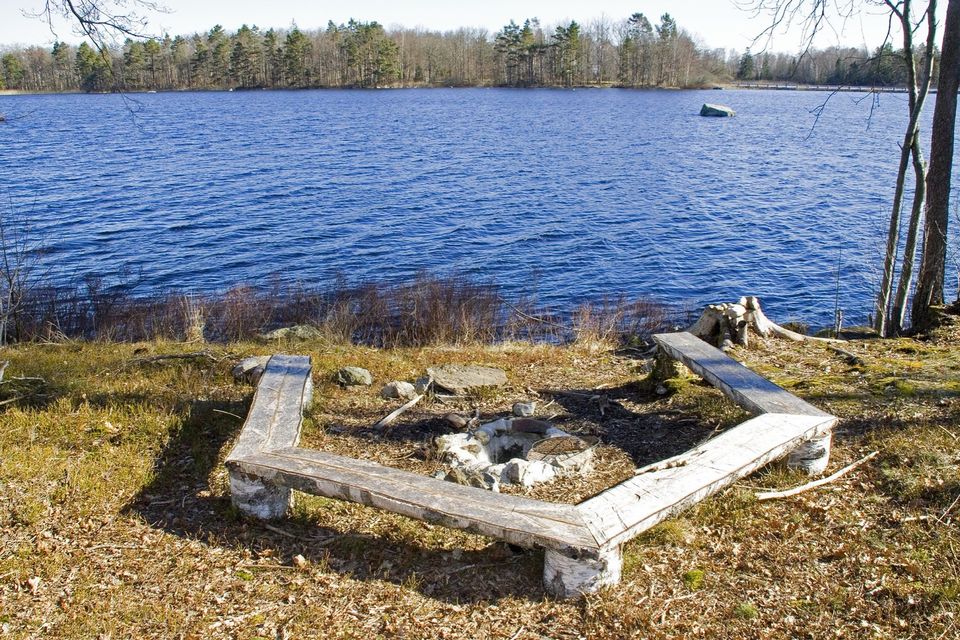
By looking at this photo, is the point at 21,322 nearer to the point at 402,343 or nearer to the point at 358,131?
the point at 402,343

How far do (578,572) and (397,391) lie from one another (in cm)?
345

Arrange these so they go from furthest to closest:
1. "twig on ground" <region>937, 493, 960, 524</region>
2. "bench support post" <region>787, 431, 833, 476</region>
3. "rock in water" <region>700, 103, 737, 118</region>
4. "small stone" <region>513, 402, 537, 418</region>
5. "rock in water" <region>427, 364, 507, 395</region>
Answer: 1. "rock in water" <region>700, 103, 737, 118</region>
2. "rock in water" <region>427, 364, 507, 395</region>
3. "small stone" <region>513, 402, 537, 418</region>
4. "bench support post" <region>787, 431, 833, 476</region>
5. "twig on ground" <region>937, 493, 960, 524</region>

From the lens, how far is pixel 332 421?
6.26 metres

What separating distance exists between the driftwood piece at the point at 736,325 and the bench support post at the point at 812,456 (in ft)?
11.8

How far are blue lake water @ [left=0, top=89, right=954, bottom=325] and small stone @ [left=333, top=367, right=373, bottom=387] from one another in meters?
8.52

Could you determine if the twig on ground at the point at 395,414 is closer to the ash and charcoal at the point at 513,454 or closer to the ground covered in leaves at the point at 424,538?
the ground covered in leaves at the point at 424,538

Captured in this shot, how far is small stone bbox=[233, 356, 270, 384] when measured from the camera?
704cm

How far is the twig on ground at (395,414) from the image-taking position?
6.13m

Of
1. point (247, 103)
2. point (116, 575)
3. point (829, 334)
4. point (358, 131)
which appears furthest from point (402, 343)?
point (247, 103)

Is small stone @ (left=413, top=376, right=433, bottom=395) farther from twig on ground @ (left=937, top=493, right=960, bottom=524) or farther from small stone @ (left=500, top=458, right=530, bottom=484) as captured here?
twig on ground @ (left=937, top=493, right=960, bottom=524)

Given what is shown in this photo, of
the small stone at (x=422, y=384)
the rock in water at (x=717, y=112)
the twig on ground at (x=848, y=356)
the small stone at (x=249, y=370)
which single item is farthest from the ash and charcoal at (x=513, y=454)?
the rock in water at (x=717, y=112)

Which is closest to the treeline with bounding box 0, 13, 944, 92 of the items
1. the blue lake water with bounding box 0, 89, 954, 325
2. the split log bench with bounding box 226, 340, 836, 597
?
the blue lake water with bounding box 0, 89, 954, 325

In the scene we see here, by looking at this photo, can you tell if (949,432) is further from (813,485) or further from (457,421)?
(457,421)

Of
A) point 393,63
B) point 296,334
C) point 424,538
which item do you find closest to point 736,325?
point 424,538
